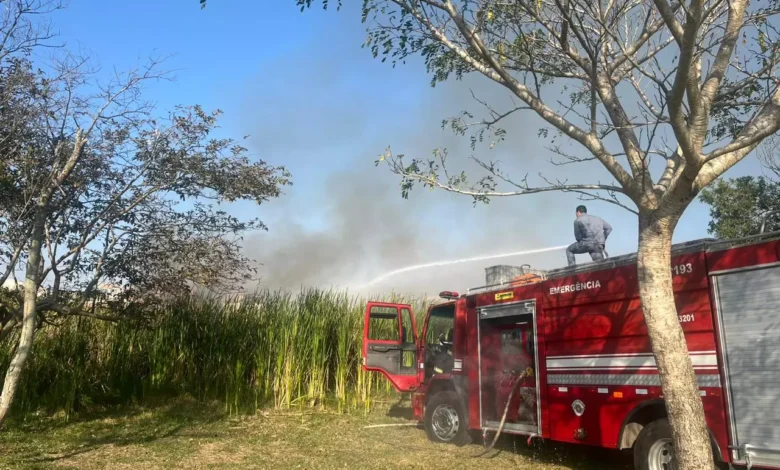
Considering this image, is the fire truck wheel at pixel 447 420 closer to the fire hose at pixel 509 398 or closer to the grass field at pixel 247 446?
the grass field at pixel 247 446

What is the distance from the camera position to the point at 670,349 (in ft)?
16.3

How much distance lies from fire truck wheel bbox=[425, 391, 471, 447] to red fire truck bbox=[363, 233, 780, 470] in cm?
2

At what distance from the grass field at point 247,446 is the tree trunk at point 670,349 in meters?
3.35

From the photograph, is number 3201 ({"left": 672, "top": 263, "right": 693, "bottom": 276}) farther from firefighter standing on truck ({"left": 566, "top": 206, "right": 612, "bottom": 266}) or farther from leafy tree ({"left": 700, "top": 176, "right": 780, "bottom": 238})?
leafy tree ({"left": 700, "top": 176, "right": 780, "bottom": 238})

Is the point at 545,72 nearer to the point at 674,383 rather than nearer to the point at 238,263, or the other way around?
the point at 674,383

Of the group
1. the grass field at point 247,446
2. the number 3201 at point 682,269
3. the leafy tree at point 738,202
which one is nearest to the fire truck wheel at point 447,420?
the grass field at point 247,446

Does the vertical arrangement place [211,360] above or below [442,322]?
below

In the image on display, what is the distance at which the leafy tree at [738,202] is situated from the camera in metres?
17.5

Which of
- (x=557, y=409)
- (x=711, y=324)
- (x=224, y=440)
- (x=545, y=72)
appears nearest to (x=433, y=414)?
(x=557, y=409)

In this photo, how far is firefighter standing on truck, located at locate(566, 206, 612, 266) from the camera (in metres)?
9.90

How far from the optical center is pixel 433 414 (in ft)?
32.3

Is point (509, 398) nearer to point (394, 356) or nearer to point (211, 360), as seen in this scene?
point (394, 356)

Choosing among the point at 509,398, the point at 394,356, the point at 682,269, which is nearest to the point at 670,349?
the point at 682,269

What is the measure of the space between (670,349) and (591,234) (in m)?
5.14
